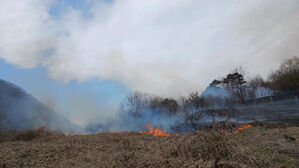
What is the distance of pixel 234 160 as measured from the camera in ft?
8.02

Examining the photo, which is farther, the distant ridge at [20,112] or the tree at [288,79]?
the tree at [288,79]

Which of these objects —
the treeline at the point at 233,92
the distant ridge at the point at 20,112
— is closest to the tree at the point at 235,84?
the treeline at the point at 233,92

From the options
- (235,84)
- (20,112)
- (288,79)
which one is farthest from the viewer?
(235,84)

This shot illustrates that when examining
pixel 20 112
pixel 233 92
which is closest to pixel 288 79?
pixel 233 92

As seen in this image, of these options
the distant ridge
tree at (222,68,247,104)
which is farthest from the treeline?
the distant ridge

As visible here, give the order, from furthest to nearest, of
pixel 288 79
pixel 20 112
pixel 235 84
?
pixel 235 84
pixel 288 79
pixel 20 112

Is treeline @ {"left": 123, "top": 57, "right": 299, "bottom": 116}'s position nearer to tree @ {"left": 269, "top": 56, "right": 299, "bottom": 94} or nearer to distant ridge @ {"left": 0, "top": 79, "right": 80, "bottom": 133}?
tree @ {"left": 269, "top": 56, "right": 299, "bottom": 94}

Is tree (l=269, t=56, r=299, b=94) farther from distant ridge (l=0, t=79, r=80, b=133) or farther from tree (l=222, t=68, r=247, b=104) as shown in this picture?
distant ridge (l=0, t=79, r=80, b=133)

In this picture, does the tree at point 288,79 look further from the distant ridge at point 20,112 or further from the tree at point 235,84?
the distant ridge at point 20,112

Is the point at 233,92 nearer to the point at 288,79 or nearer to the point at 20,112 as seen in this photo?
the point at 288,79

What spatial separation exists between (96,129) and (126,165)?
18560 mm

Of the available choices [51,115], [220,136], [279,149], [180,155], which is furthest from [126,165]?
[51,115]

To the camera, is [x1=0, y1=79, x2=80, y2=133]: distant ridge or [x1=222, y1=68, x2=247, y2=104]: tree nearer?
[x1=0, y1=79, x2=80, y2=133]: distant ridge

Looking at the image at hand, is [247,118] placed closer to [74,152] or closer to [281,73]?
[74,152]
